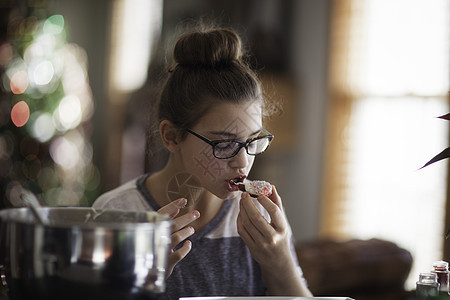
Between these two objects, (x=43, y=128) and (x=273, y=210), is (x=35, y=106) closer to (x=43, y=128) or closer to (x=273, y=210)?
(x=43, y=128)

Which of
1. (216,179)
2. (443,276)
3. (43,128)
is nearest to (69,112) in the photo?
(43,128)

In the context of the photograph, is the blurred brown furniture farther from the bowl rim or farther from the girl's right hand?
the bowl rim

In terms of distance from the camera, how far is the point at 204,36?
3.98 ft

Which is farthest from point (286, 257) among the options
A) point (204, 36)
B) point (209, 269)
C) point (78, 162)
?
point (78, 162)

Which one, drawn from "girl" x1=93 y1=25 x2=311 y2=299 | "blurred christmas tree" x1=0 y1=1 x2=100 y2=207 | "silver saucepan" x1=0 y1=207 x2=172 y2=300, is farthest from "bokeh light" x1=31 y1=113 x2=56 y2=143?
"silver saucepan" x1=0 y1=207 x2=172 y2=300

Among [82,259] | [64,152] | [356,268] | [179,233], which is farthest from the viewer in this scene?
[64,152]

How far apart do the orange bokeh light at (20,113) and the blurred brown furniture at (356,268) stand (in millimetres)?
2451

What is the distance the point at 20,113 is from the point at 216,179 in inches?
125

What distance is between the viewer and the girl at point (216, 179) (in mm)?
1122

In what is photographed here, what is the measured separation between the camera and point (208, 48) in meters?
1.20

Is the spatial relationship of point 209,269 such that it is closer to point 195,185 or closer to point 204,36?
point 195,185

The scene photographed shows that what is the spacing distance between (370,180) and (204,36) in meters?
2.94

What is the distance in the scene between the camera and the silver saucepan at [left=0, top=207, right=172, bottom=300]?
0.67m

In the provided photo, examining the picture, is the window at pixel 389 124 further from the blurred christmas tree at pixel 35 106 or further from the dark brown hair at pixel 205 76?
the dark brown hair at pixel 205 76
